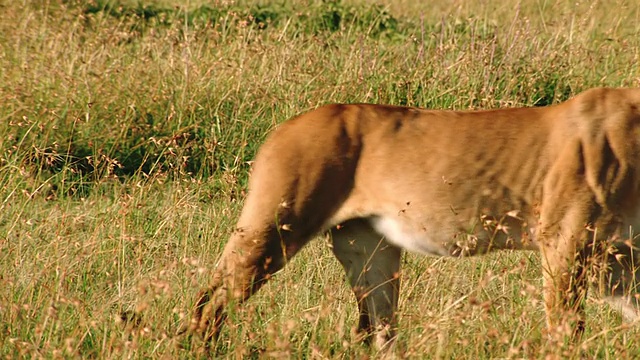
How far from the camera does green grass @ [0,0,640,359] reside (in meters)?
3.99

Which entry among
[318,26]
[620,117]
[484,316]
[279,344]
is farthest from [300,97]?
[279,344]

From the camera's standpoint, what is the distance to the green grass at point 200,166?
3990mm

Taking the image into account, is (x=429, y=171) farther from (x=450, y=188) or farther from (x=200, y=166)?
(x=200, y=166)

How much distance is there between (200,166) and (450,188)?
2.79 m

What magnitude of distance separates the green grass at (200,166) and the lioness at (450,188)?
0.19 m

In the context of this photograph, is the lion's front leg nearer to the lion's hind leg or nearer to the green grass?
the green grass

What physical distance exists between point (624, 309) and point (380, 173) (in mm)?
1210

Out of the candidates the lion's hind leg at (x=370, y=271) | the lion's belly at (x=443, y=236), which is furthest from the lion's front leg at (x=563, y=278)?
the lion's hind leg at (x=370, y=271)

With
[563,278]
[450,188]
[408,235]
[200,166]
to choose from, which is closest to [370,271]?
[408,235]

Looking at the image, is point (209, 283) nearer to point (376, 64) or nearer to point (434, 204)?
point (434, 204)

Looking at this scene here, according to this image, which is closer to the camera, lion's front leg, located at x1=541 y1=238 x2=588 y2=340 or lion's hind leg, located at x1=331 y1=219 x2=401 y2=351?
lion's front leg, located at x1=541 y1=238 x2=588 y2=340

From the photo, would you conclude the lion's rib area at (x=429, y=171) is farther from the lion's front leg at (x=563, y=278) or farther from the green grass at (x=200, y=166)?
the green grass at (x=200, y=166)

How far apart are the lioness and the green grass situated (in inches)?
7.5

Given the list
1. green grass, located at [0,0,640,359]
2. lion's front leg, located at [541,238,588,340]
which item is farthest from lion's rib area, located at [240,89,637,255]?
green grass, located at [0,0,640,359]
